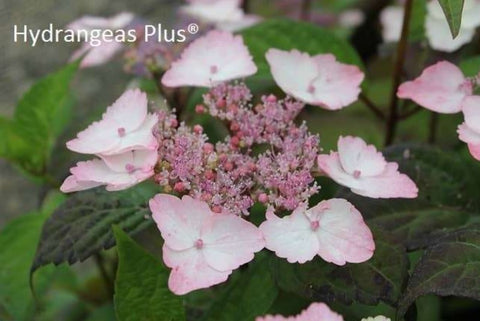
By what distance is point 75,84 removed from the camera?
75.5 inches

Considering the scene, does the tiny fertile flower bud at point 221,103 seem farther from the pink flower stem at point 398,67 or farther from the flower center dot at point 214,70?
the pink flower stem at point 398,67

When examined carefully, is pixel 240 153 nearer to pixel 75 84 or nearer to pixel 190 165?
pixel 190 165

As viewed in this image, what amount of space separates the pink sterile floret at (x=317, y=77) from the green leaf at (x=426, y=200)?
0.30 feet

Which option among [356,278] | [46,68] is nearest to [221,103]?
[356,278]

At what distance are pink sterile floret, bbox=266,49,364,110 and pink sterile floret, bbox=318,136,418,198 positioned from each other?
0.10 meters

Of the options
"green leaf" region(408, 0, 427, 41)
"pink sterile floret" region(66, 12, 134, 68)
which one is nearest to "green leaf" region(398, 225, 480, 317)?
"green leaf" region(408, 0, 427, 41)

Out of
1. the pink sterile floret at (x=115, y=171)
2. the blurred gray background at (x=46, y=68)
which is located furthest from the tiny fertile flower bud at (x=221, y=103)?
the blurred gray background at (x=46, y=68)

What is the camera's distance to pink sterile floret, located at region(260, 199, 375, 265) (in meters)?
0.74

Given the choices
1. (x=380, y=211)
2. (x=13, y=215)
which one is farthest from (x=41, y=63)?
(x=380, y=211)

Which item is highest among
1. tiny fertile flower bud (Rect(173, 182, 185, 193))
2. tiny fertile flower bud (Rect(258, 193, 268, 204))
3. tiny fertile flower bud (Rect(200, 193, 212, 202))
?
tiny fertile flower bud (Rect(173, 182, 185, 193))

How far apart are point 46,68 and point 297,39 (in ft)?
3.11

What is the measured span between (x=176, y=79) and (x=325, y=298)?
306 mm

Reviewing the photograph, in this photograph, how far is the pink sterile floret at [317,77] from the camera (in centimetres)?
93

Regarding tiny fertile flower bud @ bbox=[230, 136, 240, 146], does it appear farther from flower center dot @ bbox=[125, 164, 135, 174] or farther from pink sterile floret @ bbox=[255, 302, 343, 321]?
pink sterile floret @ bbox=[255, 302, 343, 321]
